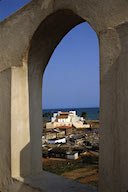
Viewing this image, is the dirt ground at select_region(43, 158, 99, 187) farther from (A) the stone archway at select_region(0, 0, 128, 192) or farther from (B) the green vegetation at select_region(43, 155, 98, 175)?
(A) the stone archway at select_region(0, 0, 128, 192)

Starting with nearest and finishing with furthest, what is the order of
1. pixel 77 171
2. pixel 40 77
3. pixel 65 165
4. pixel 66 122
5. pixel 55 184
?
1. pixel 55 184
2. pixel 40 77
3. pixel 77 171
4. pixel 65 165
5. pixel 66 122

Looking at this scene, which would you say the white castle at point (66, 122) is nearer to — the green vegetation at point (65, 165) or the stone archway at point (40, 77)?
the green vegetation at point (65, 165)

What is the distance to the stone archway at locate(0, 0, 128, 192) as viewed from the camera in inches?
68.3

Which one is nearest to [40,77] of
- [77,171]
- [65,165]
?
[77,171]

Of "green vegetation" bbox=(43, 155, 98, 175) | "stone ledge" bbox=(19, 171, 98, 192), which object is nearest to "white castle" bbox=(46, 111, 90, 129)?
"green vegetation" bbox=(43, 155, 98, 175)

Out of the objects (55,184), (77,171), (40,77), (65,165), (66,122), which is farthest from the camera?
(66,122)

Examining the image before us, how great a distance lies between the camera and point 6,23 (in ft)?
9.80

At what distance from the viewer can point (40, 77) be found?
2.95m

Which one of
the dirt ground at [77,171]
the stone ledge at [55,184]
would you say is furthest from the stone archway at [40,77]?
the dirt ground at [77,171]

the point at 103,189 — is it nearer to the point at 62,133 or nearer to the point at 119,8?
the point at 119,8

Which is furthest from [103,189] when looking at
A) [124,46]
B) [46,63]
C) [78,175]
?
[78,175]

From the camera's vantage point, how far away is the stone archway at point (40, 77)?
1.74 m

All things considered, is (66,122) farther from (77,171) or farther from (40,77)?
(40,77)

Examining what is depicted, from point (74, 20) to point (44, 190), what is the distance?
2.20 m
